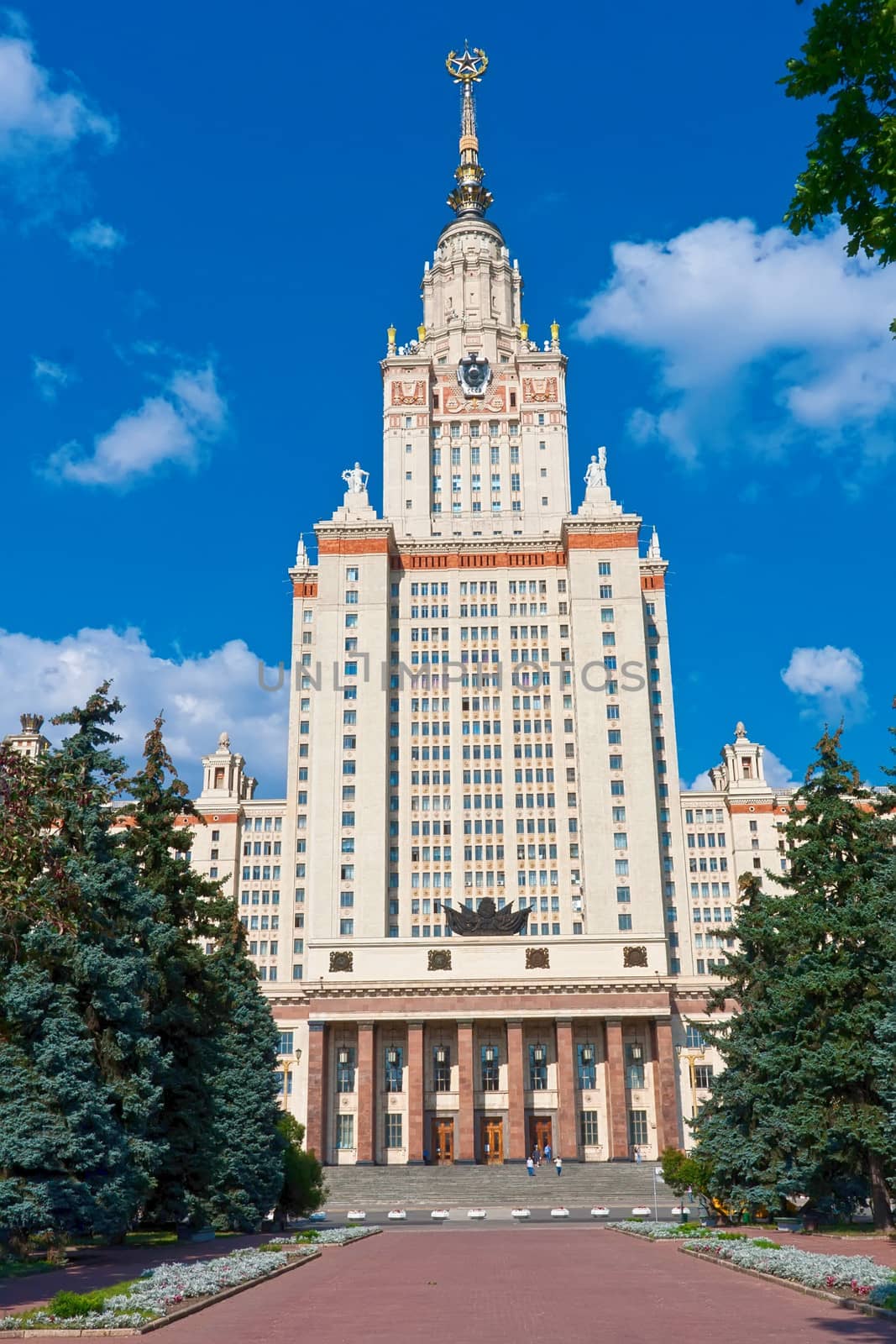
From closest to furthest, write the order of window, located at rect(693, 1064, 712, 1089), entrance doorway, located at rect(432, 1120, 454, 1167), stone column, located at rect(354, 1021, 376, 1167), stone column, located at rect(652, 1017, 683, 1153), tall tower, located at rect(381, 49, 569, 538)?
stone column, located at rect(652, 1017, 683, 1153), stone column, located at rect(354, 1021, 376, 1167), entrance doorway, located at rect(432, 1120, 454, 1167), window, located at rect(693, 1064, 712, 1089), tall tower, located at rect(381, 49, 569, 538)

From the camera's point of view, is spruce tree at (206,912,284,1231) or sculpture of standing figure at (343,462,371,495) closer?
spruce tree at (206,912,284,1231)

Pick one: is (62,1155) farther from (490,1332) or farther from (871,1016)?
(871,1016)

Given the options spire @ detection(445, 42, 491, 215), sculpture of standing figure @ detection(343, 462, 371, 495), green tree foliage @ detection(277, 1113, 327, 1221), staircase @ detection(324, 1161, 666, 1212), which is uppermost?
spire @ detection(445, 42, 491, 215)

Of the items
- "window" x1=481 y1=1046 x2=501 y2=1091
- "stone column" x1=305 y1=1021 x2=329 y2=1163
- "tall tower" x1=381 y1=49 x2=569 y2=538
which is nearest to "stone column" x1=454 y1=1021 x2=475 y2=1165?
"window" x1=481 y1=1046 x2=501 y2=1091

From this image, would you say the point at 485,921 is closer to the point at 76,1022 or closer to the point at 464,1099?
the point at 464,1099

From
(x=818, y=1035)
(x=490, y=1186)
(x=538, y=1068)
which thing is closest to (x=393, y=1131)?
(x=538, y=1068)

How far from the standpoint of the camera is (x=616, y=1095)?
71625 millimetres

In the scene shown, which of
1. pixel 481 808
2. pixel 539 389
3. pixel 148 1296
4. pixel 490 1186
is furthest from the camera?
pixel 539 389

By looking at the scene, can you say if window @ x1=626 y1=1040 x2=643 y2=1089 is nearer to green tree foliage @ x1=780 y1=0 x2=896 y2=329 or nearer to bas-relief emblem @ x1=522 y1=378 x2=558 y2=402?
bas-relief emblem @ x1=522 y1=378 x2=558 y2=402

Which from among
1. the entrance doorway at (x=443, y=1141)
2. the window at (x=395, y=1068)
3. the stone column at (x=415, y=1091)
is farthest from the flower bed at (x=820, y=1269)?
the window at (x=395, y=1068)

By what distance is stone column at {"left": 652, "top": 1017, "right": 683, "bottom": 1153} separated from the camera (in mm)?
71188

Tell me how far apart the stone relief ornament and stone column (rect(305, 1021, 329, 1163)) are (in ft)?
33.6

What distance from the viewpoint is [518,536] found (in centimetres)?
9875

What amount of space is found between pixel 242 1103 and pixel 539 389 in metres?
77.6
